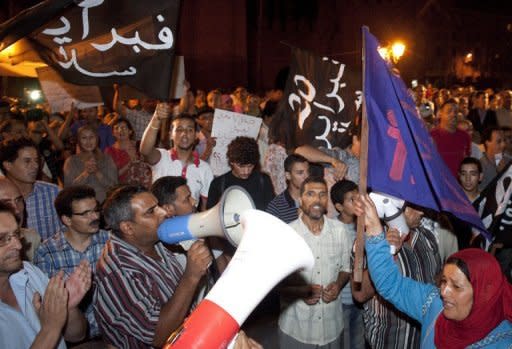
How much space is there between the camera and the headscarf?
7.57 feet

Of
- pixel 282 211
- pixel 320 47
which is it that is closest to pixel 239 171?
pixel 282 211

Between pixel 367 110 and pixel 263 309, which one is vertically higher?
pixel 367 110

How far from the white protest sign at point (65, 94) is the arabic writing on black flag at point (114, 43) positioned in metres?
1.01

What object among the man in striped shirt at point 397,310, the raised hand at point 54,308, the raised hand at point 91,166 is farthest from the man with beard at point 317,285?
the raised hand at point 91,166

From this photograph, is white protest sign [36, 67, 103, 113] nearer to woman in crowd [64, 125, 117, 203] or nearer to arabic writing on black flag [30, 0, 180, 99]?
woman in crowd [64, 125, 117, 203]

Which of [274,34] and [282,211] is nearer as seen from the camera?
[282,211]

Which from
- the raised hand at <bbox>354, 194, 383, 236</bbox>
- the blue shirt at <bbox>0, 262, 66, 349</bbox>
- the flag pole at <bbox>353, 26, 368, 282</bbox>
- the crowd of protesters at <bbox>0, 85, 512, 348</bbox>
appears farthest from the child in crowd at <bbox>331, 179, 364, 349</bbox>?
the blue shirt at <bbox>0, 262, 66, 349</bbox>

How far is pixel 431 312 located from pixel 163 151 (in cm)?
301

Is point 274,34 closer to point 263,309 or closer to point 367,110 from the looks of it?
point 263,309

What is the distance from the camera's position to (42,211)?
166 inches

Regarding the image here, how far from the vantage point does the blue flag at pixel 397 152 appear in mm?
2807

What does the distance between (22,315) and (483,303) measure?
6.93 feet

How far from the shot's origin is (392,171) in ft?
9.43

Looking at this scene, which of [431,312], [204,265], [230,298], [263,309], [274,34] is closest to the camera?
[230,298]
